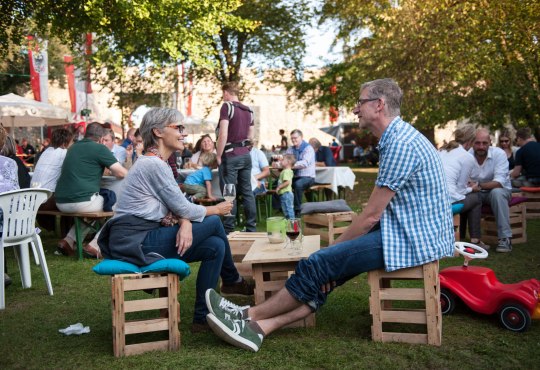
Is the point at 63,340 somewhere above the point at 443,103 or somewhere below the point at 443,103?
below

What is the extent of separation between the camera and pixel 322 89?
59.7 feet

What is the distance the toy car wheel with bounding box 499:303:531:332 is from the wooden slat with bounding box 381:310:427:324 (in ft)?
2.21

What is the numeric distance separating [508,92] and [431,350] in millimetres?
11850

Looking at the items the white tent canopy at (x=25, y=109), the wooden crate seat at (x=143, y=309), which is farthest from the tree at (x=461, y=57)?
the wooden crate seat at (x=143, y=309)

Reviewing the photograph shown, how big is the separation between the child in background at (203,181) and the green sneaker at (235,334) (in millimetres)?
4944

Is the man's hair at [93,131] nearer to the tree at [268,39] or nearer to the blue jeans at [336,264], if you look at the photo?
the blue jeans at [336,264]

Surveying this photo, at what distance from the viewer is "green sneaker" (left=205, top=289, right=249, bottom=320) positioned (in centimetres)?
344

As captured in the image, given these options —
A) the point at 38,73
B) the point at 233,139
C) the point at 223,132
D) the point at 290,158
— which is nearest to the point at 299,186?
the point at 290,158

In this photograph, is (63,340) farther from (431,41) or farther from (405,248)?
(431,41)

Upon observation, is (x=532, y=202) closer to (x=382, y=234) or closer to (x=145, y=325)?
(x=382, y=234)

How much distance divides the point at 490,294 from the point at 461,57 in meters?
10.9

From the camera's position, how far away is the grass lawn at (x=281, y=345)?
3.25 metres

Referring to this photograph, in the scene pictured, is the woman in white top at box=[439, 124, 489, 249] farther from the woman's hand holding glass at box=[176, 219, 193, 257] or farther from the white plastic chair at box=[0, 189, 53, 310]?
the white plastic chair at box=[0, 189, 53, 310]

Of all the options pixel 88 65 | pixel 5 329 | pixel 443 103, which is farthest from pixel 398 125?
pixel 88 65
